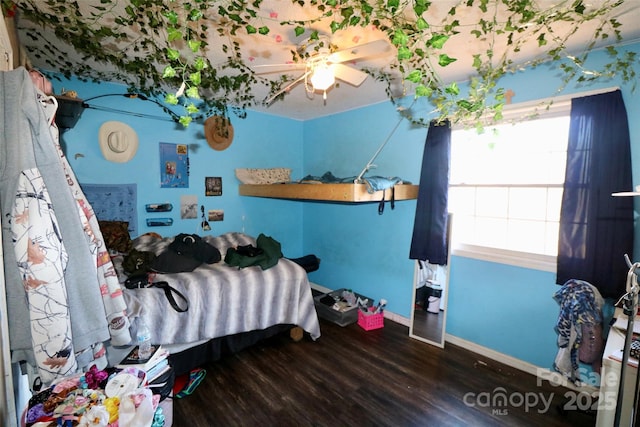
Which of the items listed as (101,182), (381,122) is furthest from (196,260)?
(381,122)

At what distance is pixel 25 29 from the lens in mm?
1807

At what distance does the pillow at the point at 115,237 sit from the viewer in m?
2.47

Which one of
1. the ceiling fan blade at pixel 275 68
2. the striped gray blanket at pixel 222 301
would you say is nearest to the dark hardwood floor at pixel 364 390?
the striped gray blanket at pixel 222 301

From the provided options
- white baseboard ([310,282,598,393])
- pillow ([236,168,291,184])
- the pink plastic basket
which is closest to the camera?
white baseboard ([310,282,598,393])

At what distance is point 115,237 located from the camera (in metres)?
2.50

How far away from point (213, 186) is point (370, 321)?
2352mm

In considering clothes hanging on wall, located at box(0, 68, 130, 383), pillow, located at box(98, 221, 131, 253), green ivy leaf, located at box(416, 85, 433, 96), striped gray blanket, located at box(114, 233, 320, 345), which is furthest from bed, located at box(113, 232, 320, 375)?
green ivy leaf, located at box(416, 85, 433, 96)

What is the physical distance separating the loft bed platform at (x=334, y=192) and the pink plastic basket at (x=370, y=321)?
122 cm

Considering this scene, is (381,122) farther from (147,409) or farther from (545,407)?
(147,409)

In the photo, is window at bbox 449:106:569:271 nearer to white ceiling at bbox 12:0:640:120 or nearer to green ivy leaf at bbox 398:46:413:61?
white ceiling at bbox 12:0:640:120

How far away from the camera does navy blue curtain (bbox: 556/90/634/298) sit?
1.87m

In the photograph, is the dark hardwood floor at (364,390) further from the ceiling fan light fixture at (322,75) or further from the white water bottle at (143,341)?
the ceiling fan light fixture at (322,75)

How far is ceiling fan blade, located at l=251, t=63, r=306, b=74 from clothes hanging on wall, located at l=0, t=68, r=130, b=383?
1542 millimetres

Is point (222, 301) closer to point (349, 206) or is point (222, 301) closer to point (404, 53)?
point (349, 206)
